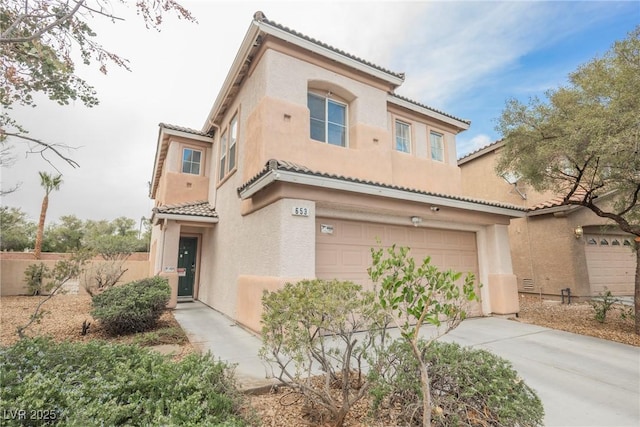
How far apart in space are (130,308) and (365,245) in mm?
6362

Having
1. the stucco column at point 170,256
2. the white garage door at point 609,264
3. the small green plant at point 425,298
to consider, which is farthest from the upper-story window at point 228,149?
the white garage door at point 609,264

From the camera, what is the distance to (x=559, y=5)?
9055 mm

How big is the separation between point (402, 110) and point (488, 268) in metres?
7.12

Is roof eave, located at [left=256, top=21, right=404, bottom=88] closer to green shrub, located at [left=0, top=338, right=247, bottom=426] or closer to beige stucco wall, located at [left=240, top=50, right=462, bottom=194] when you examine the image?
beige stucco wall, located at [left=240, top=50, right=462, bottom=194]

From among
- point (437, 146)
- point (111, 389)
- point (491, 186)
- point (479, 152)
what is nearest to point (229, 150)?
point (437, 146)

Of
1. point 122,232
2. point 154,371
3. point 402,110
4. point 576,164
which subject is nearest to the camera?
point 154,371

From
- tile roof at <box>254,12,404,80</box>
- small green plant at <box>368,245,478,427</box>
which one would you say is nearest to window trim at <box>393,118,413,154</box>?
tile roof at <box>254,12,404,80</box>

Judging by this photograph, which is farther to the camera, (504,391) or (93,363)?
(93,363)

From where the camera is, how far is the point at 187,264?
1438 centimetres

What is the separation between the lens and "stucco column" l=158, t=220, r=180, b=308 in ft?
37.1

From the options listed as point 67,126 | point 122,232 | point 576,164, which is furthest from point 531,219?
point 122,232

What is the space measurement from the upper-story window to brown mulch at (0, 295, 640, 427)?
572cm

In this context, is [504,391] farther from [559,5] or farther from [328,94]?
[559,5]

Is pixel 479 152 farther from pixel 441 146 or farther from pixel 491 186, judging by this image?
pixel 441 146
